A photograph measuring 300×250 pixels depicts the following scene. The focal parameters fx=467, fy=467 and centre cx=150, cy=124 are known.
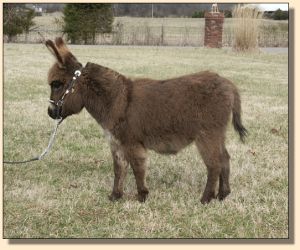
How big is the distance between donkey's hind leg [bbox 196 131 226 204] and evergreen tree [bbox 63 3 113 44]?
2337 centimetres

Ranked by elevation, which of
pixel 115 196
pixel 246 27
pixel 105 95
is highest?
pixel 246 27

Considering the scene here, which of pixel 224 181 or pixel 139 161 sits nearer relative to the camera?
pixel 139 161

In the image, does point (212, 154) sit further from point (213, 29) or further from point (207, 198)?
point (213, 29)

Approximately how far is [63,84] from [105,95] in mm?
467

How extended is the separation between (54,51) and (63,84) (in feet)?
1.25

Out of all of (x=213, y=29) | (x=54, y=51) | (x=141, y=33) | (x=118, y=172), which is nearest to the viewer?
(x=54, y=51)

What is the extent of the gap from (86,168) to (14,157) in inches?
47.6

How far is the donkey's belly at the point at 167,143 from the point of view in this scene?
507 cm

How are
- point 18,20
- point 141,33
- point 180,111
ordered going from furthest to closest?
point 141,33 < point 18,20 < point 180,111

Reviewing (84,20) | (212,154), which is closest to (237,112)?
(212,154)

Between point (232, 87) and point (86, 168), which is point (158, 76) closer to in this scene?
point (86, 168)

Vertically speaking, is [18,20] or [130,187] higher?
[18,20]

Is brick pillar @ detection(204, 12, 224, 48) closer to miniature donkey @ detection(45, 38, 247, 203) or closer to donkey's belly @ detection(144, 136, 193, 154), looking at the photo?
miniature donkey @ detection(45, 38, 247, 203)

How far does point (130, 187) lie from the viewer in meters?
5.83
